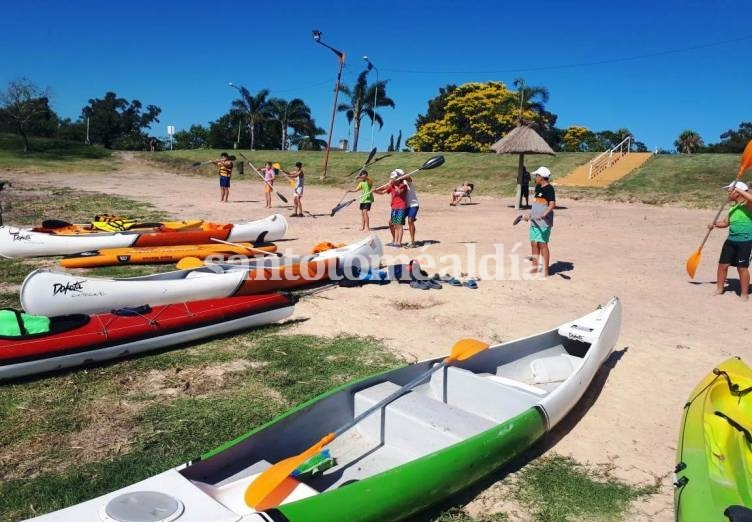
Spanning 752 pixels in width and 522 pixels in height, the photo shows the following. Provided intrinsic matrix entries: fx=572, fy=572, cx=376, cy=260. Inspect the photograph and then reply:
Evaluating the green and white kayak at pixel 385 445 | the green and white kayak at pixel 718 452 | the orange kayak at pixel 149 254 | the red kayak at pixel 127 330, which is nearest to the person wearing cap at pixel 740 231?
the green and white kayak at pixel 385 445

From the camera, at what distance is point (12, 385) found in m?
4.93

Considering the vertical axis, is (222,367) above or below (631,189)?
below

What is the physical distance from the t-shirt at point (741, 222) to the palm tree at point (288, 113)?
50.1 meters

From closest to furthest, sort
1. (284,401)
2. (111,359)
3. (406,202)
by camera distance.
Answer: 1. (284,401)
2. (111,359)
3. (406,202)

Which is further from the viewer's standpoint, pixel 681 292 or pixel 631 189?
pixel 631 189

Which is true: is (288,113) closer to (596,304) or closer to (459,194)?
(459,194)

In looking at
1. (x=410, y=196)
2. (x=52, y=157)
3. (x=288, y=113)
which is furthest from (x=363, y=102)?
(x=410, y=196)

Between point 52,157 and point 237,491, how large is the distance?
1579 inches

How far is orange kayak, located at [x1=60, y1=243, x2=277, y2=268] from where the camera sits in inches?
370

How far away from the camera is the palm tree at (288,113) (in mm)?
54281

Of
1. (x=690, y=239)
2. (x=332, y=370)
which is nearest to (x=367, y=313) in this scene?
(x=332, y=370)

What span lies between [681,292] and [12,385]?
8852 millimetres

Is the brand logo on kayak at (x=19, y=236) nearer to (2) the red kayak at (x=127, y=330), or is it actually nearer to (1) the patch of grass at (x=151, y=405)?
(2) the red kayak at (x=127, y=330)

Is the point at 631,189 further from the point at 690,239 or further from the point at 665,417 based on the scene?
the point at 665,417
